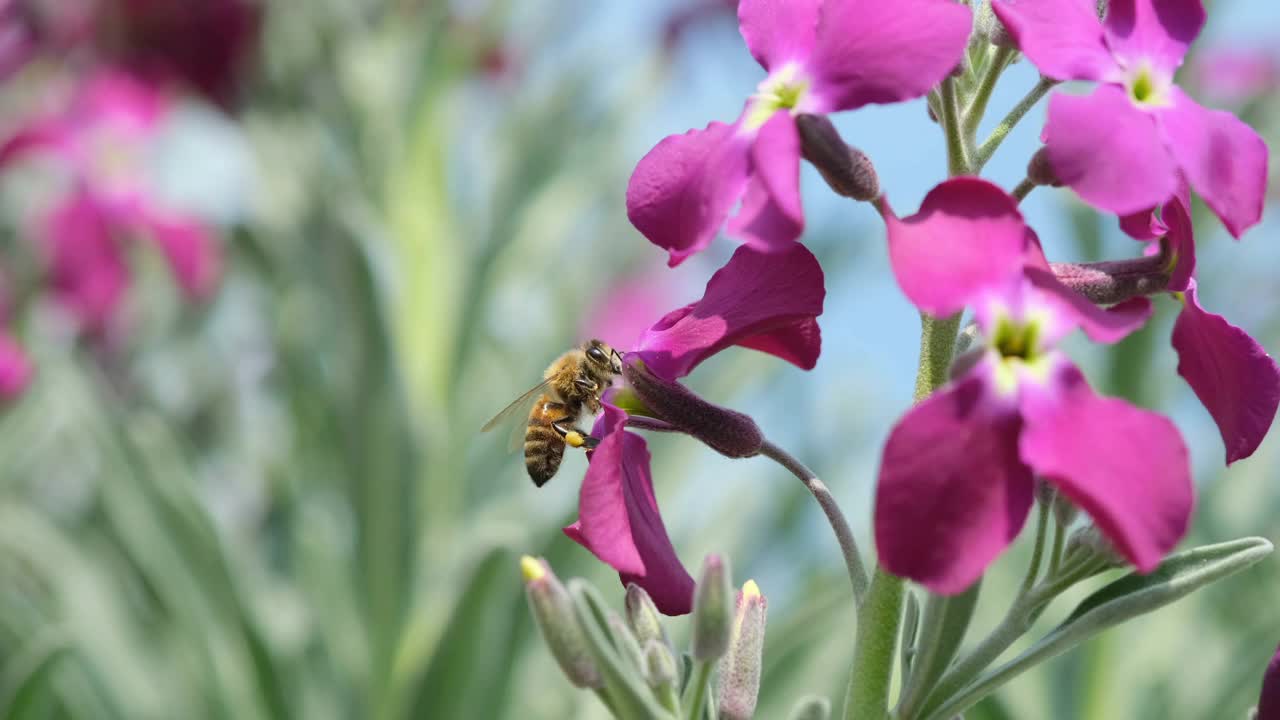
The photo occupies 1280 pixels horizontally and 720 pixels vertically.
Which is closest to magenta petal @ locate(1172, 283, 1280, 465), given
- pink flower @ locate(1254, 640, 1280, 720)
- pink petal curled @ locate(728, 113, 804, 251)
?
pink flower @ locate(1254, 640, 1280, 720)

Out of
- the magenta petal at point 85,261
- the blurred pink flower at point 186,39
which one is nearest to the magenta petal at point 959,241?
the magenta petal at point 85,261

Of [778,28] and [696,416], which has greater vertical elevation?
[778,28]

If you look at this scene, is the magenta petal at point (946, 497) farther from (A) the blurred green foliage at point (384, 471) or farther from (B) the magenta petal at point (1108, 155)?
(A) the blurred green foliage at point (384, 471)

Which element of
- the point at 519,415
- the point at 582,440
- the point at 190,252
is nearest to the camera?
the point at 582,440

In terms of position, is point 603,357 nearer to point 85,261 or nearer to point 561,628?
point 561,628

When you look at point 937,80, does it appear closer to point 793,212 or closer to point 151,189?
point 793,212

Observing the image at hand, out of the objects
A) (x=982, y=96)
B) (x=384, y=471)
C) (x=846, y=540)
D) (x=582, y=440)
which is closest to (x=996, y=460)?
(x=846, y=540)
